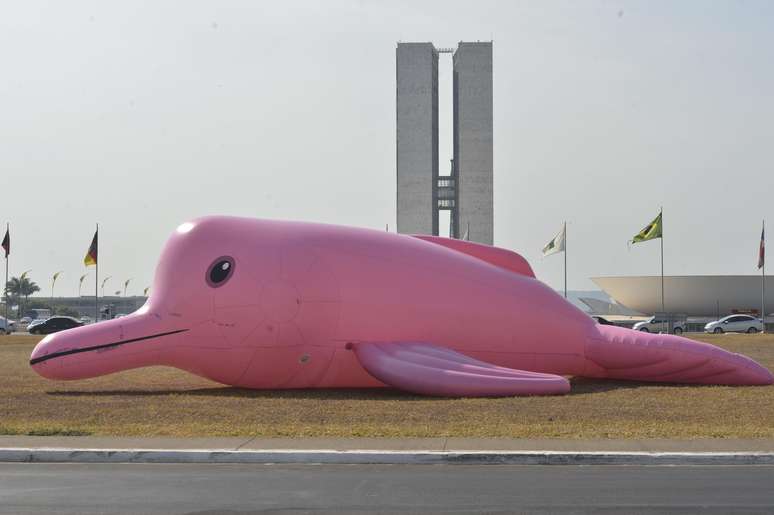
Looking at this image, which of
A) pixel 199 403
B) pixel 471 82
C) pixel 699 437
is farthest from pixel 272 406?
pixel 471 82

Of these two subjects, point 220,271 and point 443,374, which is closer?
point 443,374

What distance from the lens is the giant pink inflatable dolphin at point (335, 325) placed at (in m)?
18.9

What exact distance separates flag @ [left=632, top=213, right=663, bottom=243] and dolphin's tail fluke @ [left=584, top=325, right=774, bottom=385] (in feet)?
112

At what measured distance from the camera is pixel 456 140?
107 meters

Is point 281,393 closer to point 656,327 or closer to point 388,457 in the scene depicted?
point 388,457

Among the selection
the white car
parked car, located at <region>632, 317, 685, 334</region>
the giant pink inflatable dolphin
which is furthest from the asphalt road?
the white car

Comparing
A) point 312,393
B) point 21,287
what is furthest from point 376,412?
point 21,287

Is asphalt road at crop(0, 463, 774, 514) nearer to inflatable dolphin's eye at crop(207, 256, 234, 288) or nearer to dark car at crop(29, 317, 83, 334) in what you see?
inflatable dolphin's eye at crop(207, 256, 234, 288)

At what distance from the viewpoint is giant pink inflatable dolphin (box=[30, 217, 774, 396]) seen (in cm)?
1888

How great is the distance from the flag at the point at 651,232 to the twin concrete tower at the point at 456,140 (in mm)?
48950

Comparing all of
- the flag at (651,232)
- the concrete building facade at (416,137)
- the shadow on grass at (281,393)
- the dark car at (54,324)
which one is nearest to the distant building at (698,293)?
the concrete building facade at (416,137)

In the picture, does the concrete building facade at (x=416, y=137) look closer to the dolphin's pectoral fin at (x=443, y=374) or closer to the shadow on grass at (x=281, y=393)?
the shadow on grass at (x=281, y=393)

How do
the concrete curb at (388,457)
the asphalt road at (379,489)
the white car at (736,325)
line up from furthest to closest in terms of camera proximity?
1. the white car at (736,325)
2. the concrete curb at (388,457)
3. the asphalt road at (379,489)

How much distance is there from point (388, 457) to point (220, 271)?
26.2 feet
